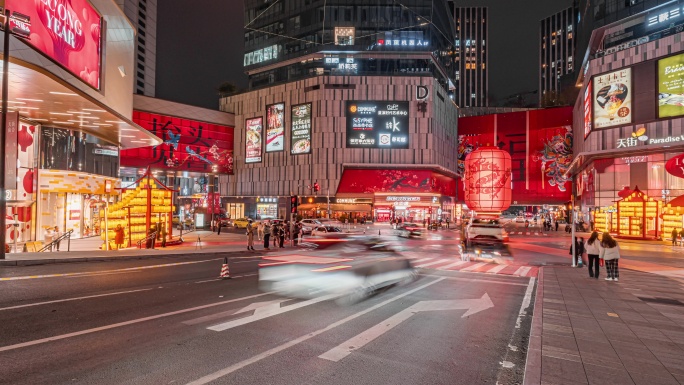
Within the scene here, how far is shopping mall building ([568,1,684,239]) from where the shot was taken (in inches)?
1476

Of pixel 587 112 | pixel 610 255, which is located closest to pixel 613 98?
pixel 587 112

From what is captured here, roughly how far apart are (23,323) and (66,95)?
14.8 metres

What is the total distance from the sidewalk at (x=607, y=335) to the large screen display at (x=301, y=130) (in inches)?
2435

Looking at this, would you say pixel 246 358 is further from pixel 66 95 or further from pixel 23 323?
pixel 66 95

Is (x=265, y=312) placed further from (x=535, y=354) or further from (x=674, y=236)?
(x=674, y=236)

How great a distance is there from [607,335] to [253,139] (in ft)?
246

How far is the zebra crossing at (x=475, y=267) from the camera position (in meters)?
16.9

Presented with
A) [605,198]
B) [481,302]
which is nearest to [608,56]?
[605,198]

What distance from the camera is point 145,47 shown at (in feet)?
441

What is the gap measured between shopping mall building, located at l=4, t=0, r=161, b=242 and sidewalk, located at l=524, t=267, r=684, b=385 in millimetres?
19204

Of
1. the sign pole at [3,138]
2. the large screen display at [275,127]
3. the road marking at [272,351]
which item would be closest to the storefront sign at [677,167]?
the road marking at [272,351]

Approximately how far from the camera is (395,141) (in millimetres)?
70062

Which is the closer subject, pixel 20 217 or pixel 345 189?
pixel 20 217

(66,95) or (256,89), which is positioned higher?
(256,89)
